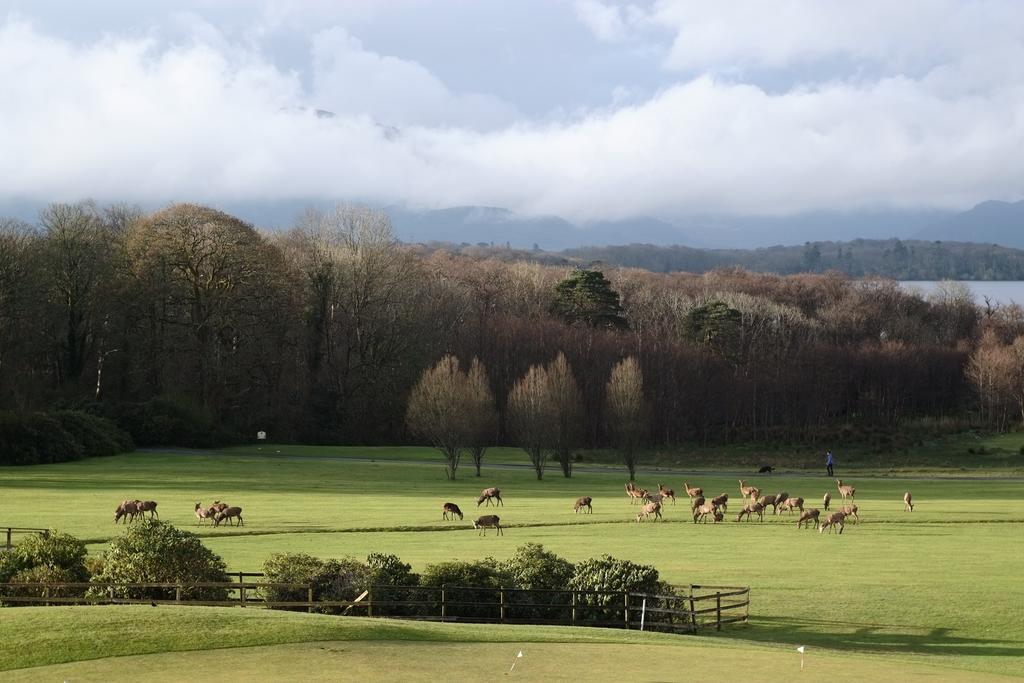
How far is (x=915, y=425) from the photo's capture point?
417ft

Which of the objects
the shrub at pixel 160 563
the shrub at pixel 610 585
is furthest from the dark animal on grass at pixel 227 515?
the shrub at pixel 610 585

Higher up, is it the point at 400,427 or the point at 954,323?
the point at 954,323

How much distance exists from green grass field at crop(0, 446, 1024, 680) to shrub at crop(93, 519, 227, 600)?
4012 millimetres

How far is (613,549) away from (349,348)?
76.4m

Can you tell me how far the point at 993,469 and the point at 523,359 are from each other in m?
46.5

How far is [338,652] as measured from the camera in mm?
23734

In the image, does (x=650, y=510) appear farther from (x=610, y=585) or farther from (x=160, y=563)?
(x=160, y=563)

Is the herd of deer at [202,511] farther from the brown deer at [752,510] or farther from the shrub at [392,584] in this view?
the brown deer at [752,510]

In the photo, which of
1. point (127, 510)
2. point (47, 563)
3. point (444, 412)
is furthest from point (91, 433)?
point (47, 563)

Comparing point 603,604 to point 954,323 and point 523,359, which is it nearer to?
point 523,359

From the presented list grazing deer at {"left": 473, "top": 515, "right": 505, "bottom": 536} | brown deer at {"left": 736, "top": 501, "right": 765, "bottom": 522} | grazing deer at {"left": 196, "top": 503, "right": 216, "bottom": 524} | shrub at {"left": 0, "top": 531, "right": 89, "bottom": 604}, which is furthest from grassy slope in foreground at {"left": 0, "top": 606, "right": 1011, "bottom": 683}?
brown deer at {"left": 736, "top": 501, "right": 765, "bottom": 522}

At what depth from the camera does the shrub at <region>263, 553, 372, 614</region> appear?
31891 millimetres

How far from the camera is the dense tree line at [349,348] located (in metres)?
104

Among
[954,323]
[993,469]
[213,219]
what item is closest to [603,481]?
[993,469]
